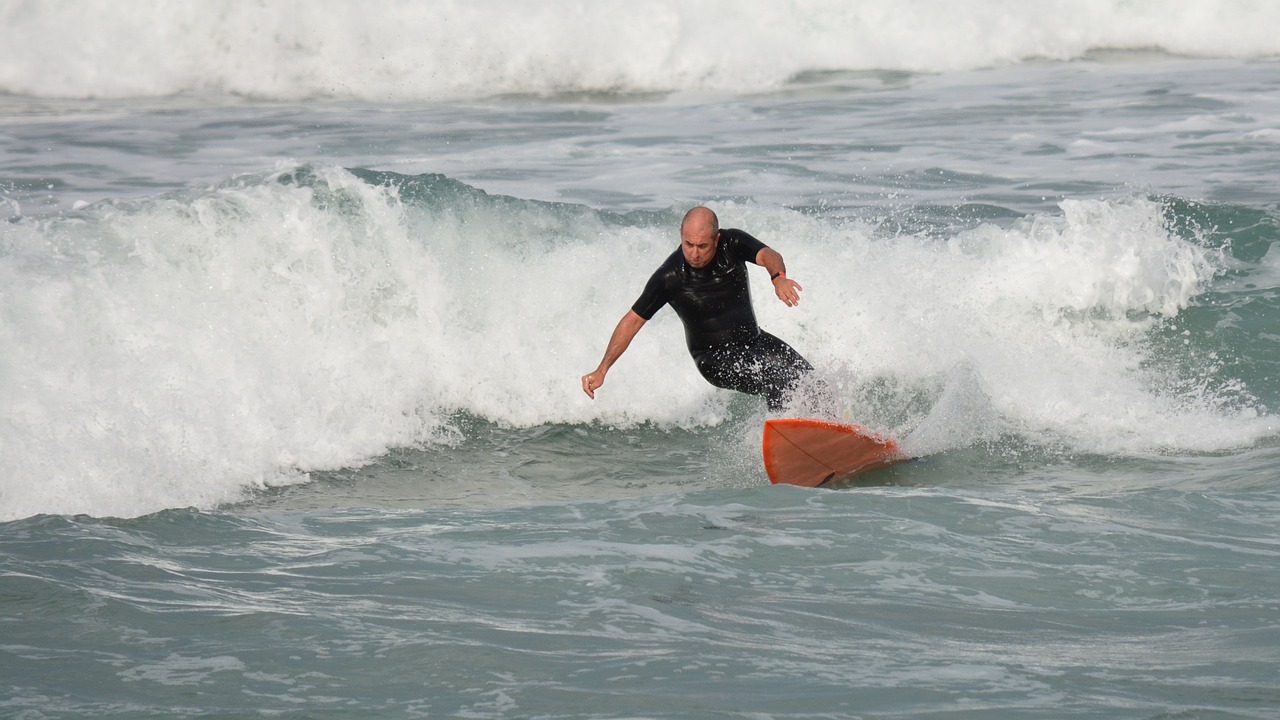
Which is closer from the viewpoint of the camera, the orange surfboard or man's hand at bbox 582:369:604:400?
man's hand at bbox 582:369:604:400

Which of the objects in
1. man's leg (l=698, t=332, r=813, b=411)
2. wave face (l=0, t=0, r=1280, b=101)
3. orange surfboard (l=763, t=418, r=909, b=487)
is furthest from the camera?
wave face (l=0, t=0, r=1280, b=101)

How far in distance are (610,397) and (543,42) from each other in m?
14.4

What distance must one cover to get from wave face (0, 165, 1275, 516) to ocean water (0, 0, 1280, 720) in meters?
0.04

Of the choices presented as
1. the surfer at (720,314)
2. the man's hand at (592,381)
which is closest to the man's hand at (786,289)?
the surfer at (720,314)

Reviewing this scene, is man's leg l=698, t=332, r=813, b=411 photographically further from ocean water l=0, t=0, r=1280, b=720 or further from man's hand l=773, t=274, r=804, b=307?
man's hand l=773, t=274, r=804, b=307

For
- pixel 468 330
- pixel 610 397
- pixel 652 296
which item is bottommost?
pixel 610 397

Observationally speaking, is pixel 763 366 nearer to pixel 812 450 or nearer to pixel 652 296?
pixel 812 450

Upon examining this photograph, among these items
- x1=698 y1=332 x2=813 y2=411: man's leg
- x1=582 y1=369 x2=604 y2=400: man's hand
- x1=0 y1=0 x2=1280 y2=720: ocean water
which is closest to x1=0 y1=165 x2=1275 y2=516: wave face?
x1=0 y1=0 x2=1280 y2=720: ocean water

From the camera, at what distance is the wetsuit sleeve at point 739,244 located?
7.61 metres

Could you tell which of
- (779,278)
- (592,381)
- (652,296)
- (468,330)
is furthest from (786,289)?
(468,330)

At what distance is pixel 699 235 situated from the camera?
731 centimetres

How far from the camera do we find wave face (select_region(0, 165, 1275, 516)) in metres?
8.31

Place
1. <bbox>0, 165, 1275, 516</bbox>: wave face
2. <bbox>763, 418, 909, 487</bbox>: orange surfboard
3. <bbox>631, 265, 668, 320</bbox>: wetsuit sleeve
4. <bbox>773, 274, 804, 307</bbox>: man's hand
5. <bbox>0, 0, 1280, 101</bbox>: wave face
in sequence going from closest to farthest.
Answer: <bbox>773, 274, 804, 307</bbox>: man's hand → <bbox>763, 418, 909, 487</bbox>: orange surfboard → <bbox>631, 265, 668, 320</bbox>: wetsuit sleeve → <bbox>0, 165, 1275, 516</bbox>: wave face → <bbox>0, 0, 1280, 101</bbox>: wave face

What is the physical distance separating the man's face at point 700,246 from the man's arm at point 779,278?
0.91 ft
